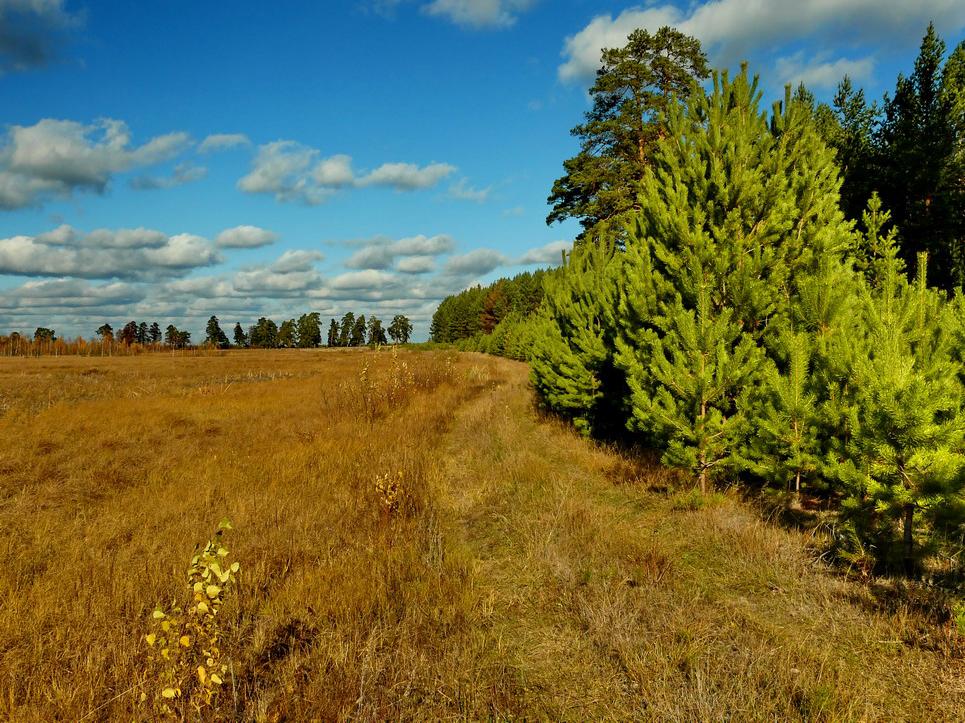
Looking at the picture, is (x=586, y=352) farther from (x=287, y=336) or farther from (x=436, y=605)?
(x=287, y=336)

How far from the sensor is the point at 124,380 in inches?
1072

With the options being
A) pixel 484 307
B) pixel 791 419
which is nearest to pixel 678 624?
pixel 791 419

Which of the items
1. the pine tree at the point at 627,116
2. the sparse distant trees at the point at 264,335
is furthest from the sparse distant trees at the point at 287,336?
the pine tree at the point at 627,116

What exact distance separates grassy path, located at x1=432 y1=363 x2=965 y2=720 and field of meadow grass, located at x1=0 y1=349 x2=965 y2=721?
0.06 feet

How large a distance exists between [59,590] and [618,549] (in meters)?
5.13

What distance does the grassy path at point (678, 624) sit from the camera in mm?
2951

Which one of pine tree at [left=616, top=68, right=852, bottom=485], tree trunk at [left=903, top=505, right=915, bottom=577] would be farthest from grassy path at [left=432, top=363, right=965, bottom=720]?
pine tree at [left=616, top=68, right=852, bottom=485]

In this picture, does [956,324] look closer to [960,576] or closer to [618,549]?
[960,576]

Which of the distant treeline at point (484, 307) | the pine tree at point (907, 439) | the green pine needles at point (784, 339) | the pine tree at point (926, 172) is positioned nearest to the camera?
the pine tree at point (907, 439)

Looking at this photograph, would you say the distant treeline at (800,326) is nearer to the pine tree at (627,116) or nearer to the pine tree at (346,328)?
the pine tree at (627,116)

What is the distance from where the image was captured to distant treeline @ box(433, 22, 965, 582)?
4.06 m

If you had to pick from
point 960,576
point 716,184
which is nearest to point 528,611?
point 960,576

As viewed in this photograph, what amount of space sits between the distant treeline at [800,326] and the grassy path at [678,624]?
2.35ft

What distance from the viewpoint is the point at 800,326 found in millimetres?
5926
